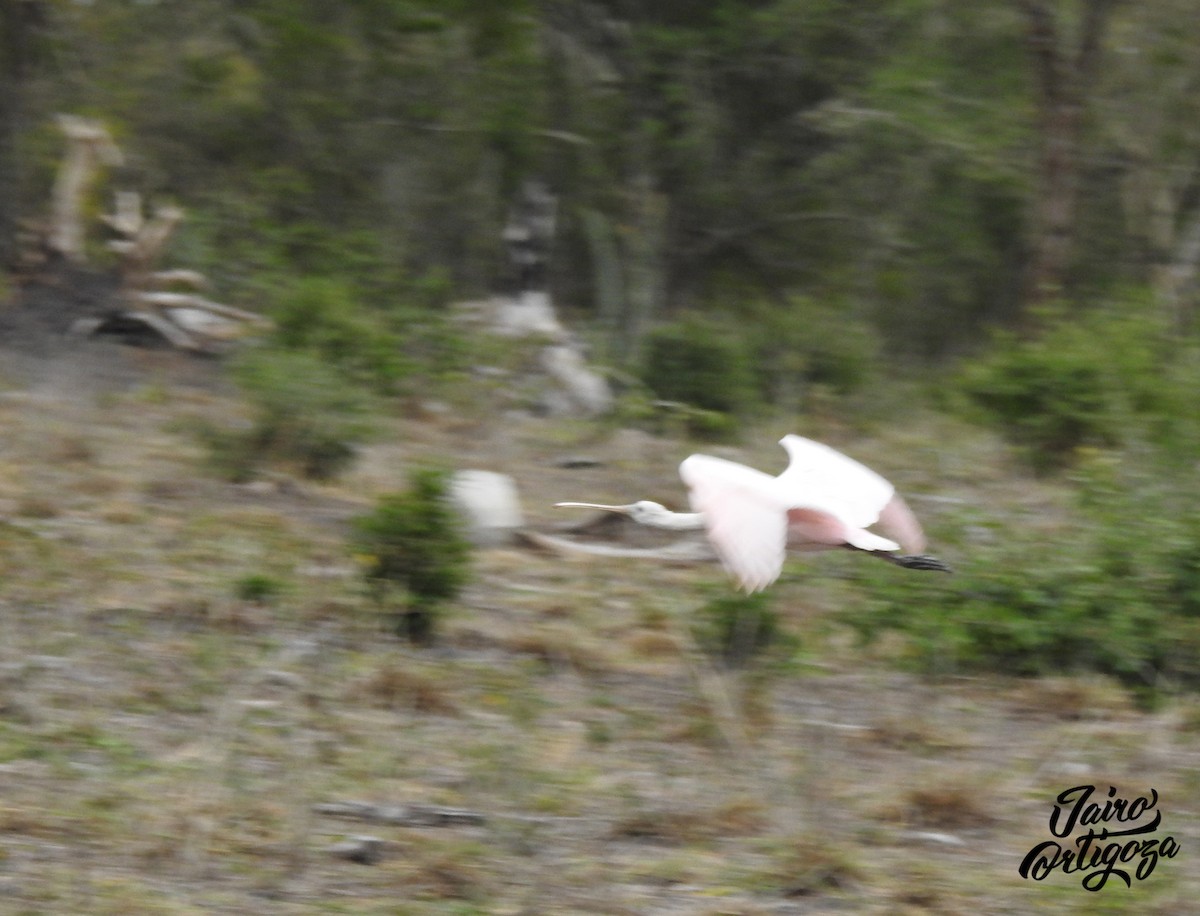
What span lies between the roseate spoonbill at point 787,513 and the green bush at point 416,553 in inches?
33.0

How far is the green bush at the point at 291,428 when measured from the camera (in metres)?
8.41

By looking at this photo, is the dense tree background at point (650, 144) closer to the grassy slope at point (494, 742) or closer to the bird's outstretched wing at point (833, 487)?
the grassy slope at point (494, 742)

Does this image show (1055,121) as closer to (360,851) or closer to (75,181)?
(75,181)

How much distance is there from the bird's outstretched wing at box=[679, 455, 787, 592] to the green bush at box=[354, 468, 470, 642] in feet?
4.90

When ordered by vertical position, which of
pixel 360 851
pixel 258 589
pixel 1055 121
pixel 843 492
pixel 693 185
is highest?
pixel 1055 121

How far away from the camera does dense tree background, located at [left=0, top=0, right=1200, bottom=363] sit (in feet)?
40.0

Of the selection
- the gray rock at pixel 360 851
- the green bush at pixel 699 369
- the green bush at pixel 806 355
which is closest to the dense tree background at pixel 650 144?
the green bush at pixel 699 369

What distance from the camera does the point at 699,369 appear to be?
35.5 ft

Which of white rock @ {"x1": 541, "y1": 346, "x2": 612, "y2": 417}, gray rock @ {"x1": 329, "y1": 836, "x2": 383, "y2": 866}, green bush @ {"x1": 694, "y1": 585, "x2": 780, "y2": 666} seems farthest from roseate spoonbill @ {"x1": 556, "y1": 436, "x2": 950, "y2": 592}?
white rock @ {"x1": 541, "y1": 346, "x2": 612, "y2": 417}

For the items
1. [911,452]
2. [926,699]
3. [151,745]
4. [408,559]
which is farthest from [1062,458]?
[151,745]

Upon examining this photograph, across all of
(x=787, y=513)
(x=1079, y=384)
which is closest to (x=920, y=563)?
(x=787, y=513)

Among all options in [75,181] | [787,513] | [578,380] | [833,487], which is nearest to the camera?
[787,513]

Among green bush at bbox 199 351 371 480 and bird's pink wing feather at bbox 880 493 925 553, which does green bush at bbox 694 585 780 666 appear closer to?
bird's pink wing feather at bbox 880 493 925 553

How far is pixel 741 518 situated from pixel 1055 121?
22.1ft
